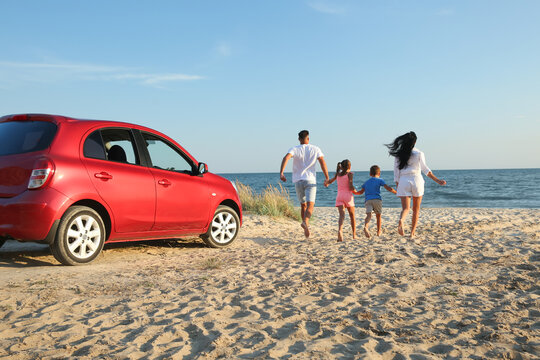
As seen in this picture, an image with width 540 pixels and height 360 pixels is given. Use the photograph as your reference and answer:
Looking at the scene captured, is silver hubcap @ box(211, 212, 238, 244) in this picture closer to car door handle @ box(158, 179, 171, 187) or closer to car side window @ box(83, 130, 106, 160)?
car door handle @ box(158, 179, 171, 187)

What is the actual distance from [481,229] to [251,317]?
28.2 ft

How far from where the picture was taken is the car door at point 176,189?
6.78 metres

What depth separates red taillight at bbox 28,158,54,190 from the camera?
530cm

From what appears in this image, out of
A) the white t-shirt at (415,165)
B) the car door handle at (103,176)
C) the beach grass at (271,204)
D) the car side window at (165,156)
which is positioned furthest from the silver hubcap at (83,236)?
the beach grass at (271,204)

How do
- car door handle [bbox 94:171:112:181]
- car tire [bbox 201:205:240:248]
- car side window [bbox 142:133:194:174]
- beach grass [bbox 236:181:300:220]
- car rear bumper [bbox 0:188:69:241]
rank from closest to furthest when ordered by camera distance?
car rear bumper [bbox 0:188:69:241] < car door handle [bbox 94:171:112:181] < car side window [bbox 142:133:194:174] < car tire [bbox 201:205:240:248] < beach grass [bbox 236:181:300:220]

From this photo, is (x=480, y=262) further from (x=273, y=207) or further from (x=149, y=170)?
(x=273, y=207)

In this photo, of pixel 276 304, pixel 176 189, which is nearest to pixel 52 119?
pixel 176 189

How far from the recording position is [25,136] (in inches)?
223

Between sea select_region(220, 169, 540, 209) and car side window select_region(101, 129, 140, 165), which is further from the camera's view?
sea select_region(220, 169, 540, 209)

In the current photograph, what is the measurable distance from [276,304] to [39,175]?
321 centimetres

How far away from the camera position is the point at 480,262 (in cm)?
624

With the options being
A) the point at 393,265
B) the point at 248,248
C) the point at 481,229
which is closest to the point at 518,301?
the point at 393,265

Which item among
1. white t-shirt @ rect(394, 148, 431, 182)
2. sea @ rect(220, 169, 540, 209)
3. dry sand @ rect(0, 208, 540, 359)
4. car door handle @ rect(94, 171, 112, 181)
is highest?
white t-shirt @ rect(394, 148, 431, 182)

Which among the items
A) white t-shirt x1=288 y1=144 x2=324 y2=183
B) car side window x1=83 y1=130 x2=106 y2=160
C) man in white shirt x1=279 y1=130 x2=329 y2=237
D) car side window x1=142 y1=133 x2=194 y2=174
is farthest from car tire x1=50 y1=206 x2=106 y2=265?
white t-shirt x1=288 y1=144 x2=324 y2=183
